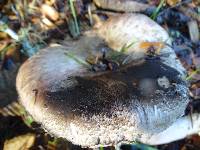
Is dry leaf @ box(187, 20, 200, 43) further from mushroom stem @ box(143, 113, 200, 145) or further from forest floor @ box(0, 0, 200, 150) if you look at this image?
mushroom stem @ box(143, 113, 200, 145)

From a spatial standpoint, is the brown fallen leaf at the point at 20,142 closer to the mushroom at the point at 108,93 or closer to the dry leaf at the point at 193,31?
the mushroom at the point at 108,93

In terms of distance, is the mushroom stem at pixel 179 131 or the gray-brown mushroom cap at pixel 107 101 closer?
the gray-brown mushroom cap at pixel 107 101

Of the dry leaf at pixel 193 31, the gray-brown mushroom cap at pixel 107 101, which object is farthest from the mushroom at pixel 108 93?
the dry leaf at pixel 193 31

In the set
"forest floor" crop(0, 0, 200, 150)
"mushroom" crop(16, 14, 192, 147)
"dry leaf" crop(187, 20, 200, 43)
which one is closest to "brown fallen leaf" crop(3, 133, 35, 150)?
"forest floor" crop(0, 0, 200, 150)

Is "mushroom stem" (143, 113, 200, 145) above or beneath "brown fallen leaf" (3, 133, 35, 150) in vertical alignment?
beneath

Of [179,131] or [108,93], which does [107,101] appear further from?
[179,131]

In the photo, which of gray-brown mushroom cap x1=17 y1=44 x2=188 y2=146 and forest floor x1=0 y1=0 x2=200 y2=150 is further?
forest floor x1=0 y1=0 x2=200 y2=150

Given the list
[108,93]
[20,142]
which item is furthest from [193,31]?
[20,142]
